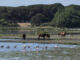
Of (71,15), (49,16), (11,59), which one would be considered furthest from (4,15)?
(11,59)

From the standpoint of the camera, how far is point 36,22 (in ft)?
479

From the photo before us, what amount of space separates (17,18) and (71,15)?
1999 inches

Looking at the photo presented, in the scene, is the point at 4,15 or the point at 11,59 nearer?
the point at 11,59

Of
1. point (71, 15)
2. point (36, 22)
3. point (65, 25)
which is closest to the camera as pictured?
point (65, 25)

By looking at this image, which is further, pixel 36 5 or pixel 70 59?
pixel 36 5

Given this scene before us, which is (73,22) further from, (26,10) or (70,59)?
(70,59)

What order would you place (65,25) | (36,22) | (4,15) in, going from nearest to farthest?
(65,25), (36,22), (4,15)

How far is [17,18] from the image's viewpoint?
162 metres

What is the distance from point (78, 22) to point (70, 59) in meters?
85.2

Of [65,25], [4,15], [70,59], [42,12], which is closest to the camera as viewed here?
[70,59]

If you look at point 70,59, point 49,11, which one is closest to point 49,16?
point 49,11

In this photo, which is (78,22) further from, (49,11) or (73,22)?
(49,11)

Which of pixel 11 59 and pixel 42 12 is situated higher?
pixel 11 59

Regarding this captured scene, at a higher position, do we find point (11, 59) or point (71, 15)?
point (11, 59)
